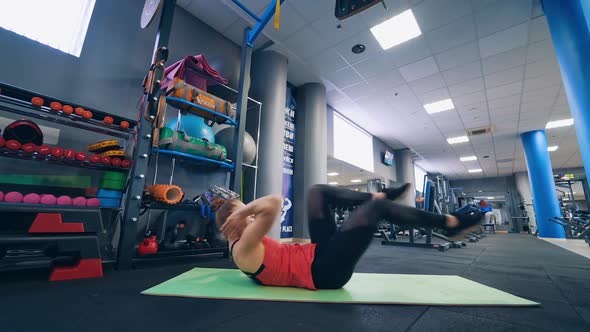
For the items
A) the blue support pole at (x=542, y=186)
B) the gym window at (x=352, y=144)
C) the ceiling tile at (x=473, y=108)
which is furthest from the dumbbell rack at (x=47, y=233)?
the blue support pole at (x=542, y=186)

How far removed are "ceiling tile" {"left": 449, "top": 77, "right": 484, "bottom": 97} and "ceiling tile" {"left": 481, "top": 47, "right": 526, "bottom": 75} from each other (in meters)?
0.36

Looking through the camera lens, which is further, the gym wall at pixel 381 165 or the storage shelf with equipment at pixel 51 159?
the gym wall at pixel 381 165

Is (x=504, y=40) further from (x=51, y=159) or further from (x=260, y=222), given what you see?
(x=51, y=159)

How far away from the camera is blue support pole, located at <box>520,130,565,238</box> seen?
6.76m

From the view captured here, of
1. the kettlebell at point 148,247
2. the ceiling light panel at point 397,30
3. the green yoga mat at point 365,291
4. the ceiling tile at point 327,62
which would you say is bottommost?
the green yoga mat at point 365,291

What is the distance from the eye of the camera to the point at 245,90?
3.09 metres

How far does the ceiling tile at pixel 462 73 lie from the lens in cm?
461

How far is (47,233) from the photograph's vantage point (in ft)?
5.23

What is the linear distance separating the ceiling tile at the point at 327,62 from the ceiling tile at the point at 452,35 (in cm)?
148

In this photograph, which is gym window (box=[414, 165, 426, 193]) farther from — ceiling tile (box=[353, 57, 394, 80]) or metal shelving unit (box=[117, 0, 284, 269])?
metal shelving unit (box=[117, 0, 284, 269])

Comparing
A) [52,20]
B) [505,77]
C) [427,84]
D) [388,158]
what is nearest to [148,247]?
[52,20]

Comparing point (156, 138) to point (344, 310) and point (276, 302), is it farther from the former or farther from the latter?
point (344, 310)

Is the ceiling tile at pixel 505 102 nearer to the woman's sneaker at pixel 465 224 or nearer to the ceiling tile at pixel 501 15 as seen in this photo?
the ceiling tile at pixel 501 15

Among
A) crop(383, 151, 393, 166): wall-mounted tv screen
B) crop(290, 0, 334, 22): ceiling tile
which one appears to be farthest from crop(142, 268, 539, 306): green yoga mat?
crop(383, 151, 393, 166): wall-mounted tv screen
